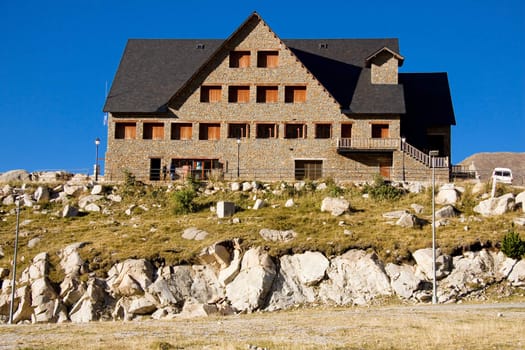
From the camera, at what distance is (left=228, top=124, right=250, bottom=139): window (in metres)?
62.2

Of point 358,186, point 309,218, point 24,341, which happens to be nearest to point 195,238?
point 309,218

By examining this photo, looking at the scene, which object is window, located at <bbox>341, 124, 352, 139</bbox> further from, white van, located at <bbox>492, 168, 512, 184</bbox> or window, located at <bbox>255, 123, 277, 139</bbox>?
white van, located at <bbox>492, 168, 512, 184</bbox>

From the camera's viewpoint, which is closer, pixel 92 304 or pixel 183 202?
pixel 92 304

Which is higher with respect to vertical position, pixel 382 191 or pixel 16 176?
pixel 16 176

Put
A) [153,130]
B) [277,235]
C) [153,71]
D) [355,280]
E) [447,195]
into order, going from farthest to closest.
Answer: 1. [153,71]
2. [153,130]
3. [447,195]
4. [277,235]
5. [355,280]

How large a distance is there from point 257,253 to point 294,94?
2153 cm

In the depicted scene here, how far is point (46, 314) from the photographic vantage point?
40562mm

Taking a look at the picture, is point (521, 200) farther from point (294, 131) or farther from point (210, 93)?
point (210, 93)

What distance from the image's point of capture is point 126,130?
6319 cm

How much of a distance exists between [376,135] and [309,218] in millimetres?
15386

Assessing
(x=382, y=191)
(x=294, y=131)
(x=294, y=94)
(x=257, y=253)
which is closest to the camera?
(x=257, y=253)

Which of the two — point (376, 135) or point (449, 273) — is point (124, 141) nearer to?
point (376, 135)

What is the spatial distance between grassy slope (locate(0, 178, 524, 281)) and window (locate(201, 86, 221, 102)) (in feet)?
29.0

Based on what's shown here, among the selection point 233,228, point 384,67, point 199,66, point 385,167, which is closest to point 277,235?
point 233,228
